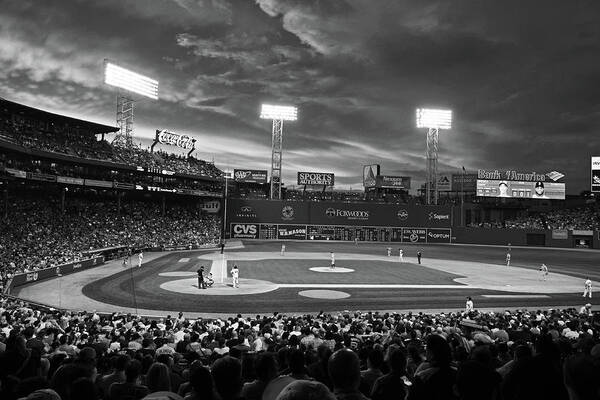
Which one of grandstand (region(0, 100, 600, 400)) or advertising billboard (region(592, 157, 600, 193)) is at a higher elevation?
advertising billboard (region(592, 157, 600, 193))

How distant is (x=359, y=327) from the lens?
45.7 ft

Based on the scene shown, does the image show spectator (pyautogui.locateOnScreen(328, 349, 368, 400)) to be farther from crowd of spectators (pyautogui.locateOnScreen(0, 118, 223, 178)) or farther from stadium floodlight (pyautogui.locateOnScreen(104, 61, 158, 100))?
stadium floodlight (pyautogui.locateOnScreen(104, 61, 158, 100))

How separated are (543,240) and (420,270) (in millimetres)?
49506

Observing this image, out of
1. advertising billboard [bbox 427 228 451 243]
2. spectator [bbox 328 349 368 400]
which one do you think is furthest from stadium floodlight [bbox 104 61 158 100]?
spectator [bbox 328 349 368 400]

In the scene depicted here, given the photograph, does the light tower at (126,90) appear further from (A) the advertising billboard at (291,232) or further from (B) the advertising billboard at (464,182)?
(B) the advertising billboard at (464,182)

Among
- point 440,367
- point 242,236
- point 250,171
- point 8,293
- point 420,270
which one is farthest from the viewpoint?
point 250,171

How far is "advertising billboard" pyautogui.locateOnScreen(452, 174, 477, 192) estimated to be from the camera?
3433 inches

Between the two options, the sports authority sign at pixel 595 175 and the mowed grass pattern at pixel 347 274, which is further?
the sports authority sign at pixel 595 175

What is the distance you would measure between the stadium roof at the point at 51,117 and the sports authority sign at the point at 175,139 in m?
12.6

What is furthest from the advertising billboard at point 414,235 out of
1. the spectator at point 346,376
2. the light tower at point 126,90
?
the spectator at point 346,376

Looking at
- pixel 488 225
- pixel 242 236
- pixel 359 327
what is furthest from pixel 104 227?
pixel 488 225

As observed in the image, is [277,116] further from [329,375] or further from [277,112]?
[329,375]

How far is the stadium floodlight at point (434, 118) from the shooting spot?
3017 inches

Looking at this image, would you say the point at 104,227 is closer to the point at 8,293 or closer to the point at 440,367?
the point at 8,293
